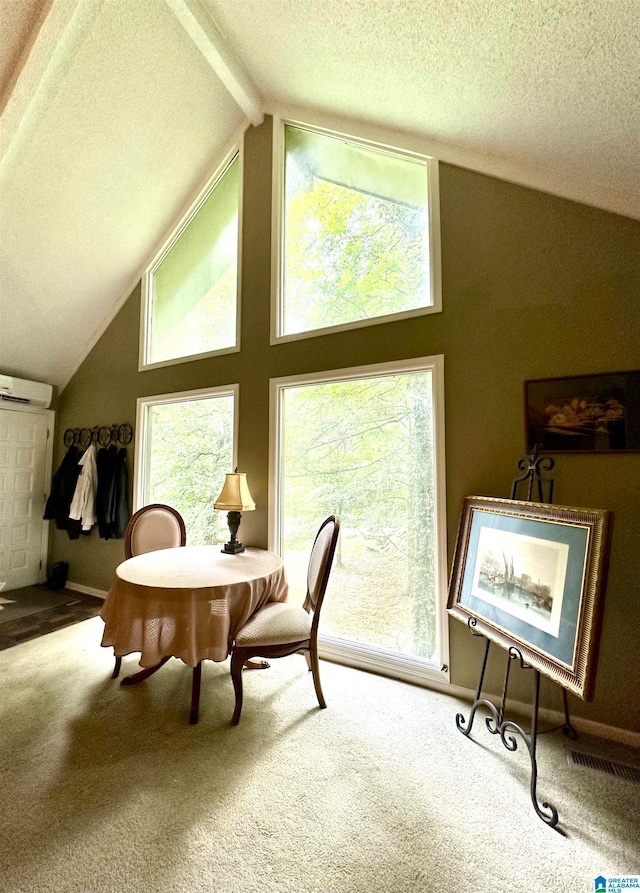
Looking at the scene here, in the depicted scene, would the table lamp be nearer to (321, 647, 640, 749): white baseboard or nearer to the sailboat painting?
(321, 647, 640, 749): white baseboard

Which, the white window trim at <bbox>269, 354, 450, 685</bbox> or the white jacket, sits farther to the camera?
the white jacket

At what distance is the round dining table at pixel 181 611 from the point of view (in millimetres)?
1734

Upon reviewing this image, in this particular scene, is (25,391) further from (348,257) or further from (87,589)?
(348,257)

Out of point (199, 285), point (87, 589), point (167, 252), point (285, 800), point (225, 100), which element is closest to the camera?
point (285, 800)

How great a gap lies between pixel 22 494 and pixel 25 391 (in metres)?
1.18

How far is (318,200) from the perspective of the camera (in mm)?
2883

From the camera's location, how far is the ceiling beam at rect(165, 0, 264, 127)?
2.30 meters

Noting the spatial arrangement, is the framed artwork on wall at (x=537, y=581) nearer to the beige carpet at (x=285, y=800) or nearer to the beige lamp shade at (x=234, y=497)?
the beige carpet at (x=285, y=800)

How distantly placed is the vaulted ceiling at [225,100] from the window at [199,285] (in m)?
0.21

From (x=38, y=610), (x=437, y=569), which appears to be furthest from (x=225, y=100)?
(x=38, y=610)

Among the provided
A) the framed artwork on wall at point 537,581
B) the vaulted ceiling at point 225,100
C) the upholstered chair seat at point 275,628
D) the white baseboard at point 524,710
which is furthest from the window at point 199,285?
the white baseboard at point 524,710

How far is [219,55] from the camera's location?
8.36ft

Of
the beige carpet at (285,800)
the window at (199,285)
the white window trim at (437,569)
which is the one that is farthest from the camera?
the window at (199,285)

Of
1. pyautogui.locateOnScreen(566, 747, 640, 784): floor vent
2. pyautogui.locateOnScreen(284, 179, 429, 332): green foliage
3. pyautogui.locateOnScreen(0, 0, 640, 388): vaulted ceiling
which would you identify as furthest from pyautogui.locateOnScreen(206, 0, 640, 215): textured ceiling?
pyautogui.locateOnScreen(566, 747, 640, 784): floor vent
